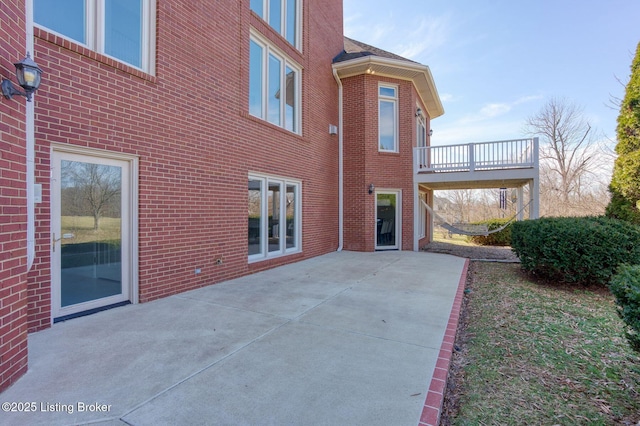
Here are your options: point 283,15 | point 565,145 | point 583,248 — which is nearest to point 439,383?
point 583,248

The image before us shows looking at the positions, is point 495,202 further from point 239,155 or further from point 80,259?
point 80,259

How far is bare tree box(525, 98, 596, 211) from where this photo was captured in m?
20.6

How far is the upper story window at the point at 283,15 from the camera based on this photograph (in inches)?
272

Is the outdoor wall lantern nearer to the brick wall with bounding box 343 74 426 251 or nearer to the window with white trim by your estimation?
the brick wall with bounding box 343 74 426 251

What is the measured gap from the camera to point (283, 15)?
7.65m

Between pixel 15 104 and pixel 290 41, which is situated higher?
pixel 290 41

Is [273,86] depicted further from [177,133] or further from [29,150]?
[29,150]

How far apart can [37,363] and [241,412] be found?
194cm

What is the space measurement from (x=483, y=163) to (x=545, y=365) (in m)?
8.11

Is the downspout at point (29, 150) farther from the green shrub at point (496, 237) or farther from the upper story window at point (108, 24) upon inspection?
the green shrub at point (496, 237)

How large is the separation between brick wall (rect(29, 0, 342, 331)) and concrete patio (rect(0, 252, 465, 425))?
31.3 inches

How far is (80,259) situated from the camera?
3.75 metres

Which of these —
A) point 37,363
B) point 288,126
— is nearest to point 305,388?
point 37,363

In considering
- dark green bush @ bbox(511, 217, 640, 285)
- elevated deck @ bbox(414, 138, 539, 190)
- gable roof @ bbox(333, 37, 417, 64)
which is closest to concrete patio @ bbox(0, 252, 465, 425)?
dark green bush @ bbox(511, 217, 640, 285)
